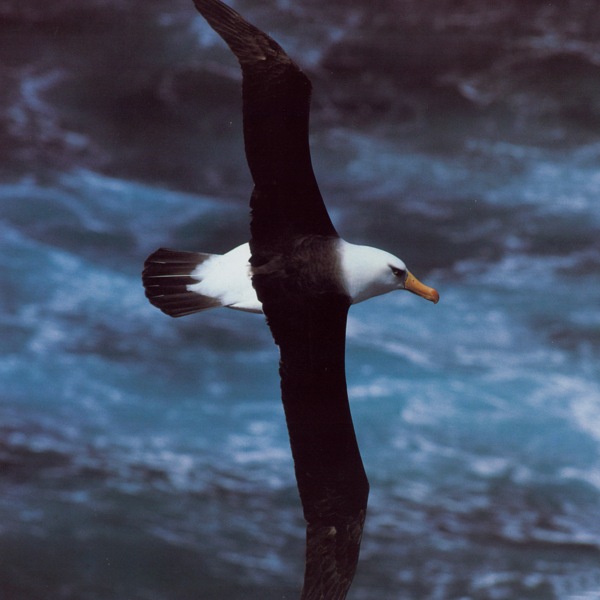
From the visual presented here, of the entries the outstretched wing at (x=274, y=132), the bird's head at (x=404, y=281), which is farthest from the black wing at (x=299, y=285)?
the bird's head at (x=404, y=281)

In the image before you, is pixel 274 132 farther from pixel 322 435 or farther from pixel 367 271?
pixel 322 435

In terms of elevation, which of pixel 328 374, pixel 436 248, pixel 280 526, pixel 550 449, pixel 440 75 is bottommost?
pixel 328 374

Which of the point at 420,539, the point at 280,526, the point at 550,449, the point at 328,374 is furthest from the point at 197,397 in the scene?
the point at 328,374

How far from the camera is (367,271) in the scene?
113 inches

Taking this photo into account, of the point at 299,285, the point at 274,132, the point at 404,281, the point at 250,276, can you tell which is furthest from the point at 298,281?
the point at 274,132

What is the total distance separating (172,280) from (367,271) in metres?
0.64

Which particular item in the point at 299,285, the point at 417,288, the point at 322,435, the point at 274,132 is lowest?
the point at 322,435

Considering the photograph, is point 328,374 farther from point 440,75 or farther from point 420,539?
point 440,75

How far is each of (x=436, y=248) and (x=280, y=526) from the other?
2223 mm

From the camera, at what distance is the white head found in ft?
9.38

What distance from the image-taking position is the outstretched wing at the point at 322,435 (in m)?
2.94

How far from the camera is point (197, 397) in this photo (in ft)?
22.0

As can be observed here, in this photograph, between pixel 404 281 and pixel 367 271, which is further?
pixel 404 281

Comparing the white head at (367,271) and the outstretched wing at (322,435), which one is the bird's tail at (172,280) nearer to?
the outstretched wing at (322,435)
